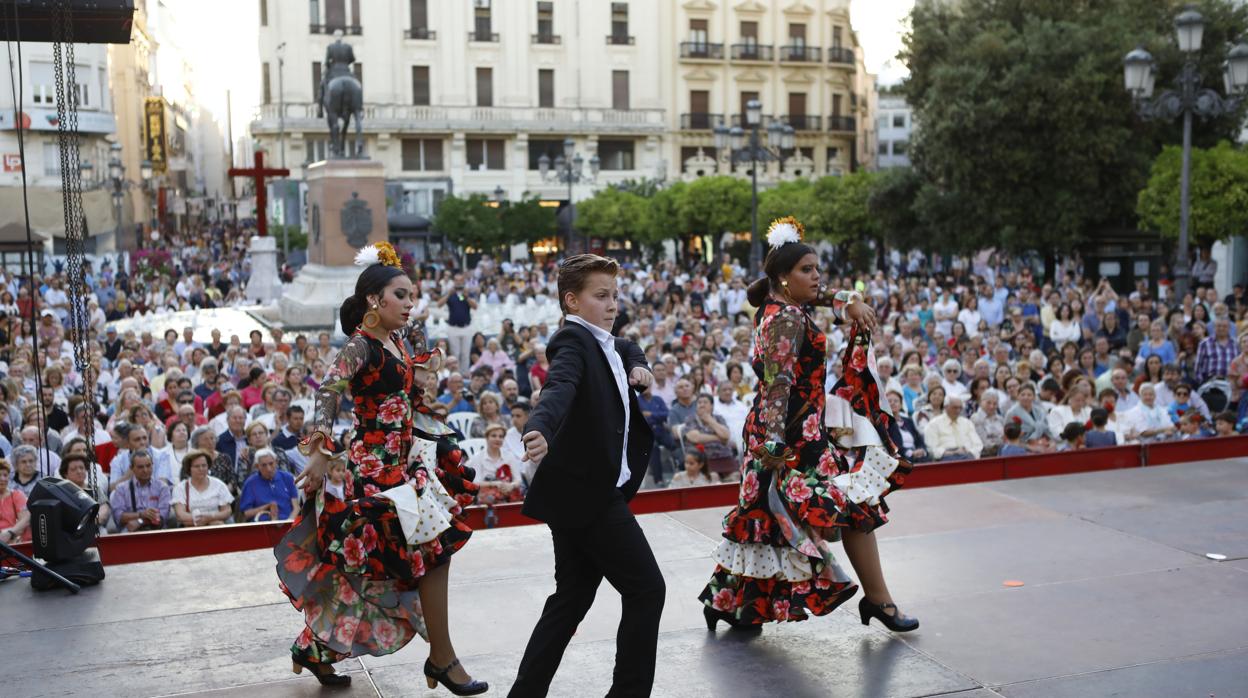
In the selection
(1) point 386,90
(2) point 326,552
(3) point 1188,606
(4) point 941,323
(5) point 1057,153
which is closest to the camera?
(2) point 326,552

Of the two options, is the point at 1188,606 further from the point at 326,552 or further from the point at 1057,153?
the point at 1057,153

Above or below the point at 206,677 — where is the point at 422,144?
above

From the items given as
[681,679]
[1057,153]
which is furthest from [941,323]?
[681,679]

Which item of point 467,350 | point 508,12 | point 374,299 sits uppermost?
point 508,12

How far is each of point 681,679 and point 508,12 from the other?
54505 mm

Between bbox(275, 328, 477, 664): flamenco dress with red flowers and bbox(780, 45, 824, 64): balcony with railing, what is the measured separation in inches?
2280

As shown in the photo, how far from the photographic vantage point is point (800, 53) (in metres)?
60.9

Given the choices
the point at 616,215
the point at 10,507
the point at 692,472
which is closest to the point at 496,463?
the point at 692,472

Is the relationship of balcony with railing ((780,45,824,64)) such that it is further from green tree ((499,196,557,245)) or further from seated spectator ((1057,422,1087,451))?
seated spectator ((1057,422,1087,451))

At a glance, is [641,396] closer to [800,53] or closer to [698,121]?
[698,121]

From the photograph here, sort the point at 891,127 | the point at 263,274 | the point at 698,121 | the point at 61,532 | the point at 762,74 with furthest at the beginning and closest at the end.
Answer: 1. the point at 891,127
2. the point at 762,74
3. the point at 698,121
4. the point at 263,274
5. the point at 61,532

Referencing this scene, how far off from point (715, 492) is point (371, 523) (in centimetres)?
359

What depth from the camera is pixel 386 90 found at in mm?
55125

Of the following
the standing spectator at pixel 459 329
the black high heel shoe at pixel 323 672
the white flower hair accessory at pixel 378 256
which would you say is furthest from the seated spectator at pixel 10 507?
the standing spectator at pixel 459 329
